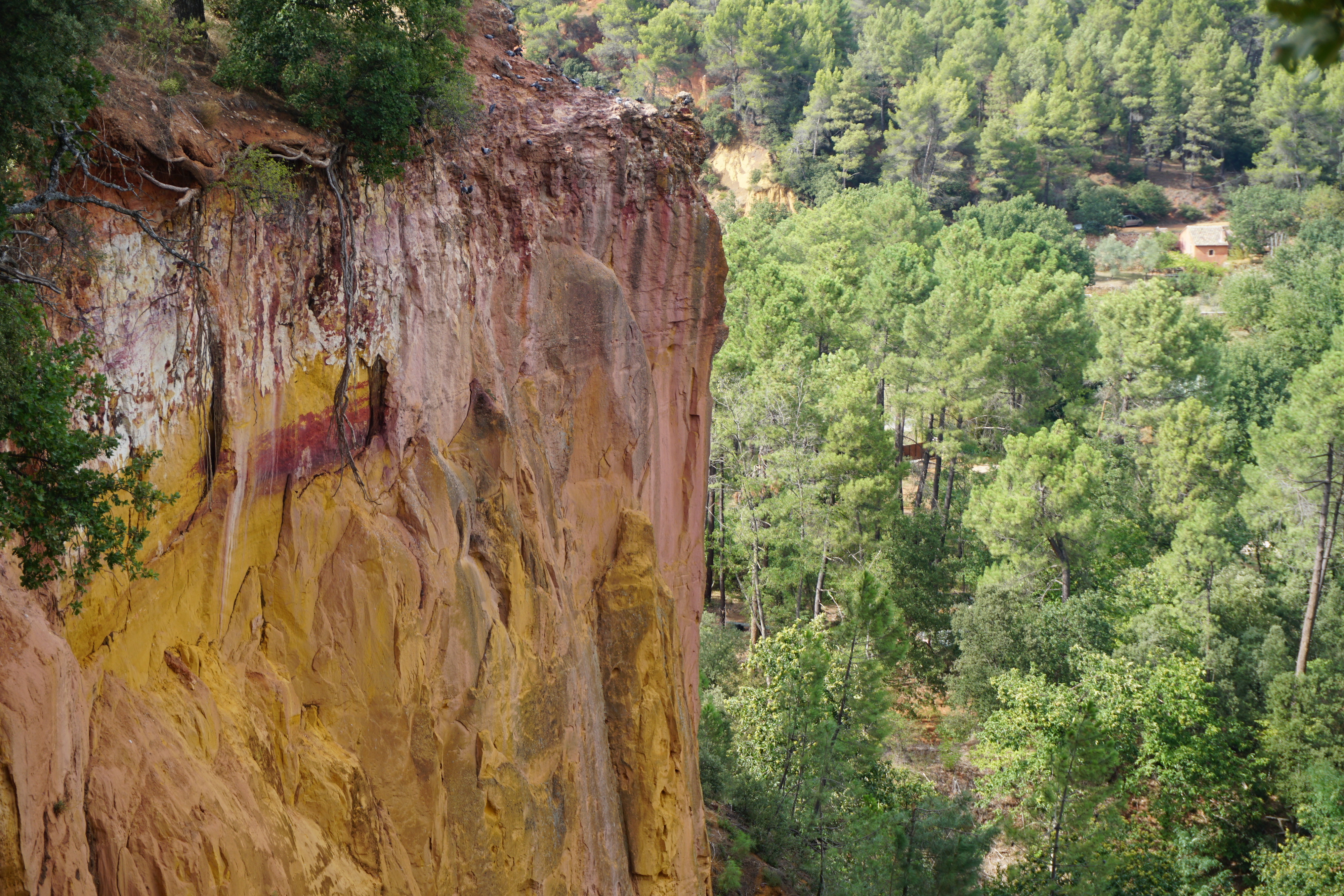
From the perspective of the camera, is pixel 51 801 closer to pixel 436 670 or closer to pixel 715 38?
pixel 436 670

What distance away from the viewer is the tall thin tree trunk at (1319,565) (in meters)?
27.7

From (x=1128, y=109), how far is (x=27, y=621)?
3575 inches

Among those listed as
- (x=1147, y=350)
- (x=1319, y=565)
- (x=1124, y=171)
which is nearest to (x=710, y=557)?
(x=1319, y=565)

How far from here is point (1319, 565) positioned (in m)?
27.8

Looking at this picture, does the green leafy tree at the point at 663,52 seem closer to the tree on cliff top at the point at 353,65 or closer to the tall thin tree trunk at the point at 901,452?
the tall thin tree trunk at the point at 901,452

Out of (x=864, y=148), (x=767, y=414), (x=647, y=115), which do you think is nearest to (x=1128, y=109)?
(x=864, y=148)

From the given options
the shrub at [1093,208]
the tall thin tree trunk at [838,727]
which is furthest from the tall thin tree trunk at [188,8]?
the shrub at [1093,208]

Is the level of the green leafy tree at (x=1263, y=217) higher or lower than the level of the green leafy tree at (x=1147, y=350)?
higher

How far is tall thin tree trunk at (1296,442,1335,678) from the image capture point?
2769cm

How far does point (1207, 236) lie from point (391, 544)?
74861 millimetres

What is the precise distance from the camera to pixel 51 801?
602 cm

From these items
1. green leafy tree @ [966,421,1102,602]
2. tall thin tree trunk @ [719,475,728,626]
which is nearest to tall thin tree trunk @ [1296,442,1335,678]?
green leafy tree @ [966,421,1102,602]

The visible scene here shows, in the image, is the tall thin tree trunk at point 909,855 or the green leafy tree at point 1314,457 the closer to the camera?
the tall thin tree trunk at point 909,855

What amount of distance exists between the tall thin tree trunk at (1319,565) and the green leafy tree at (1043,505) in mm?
5576
